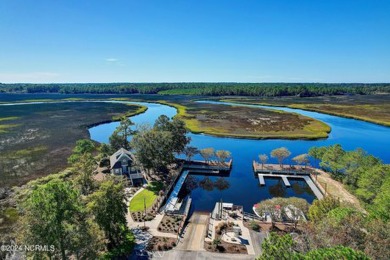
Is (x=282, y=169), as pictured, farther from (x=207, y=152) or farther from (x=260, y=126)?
(x=260, y=126)

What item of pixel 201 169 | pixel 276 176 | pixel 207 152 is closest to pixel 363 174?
pixel 276 176

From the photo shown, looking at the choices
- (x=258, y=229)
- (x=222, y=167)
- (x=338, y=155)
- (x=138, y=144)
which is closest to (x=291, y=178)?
(x=338, y=155)

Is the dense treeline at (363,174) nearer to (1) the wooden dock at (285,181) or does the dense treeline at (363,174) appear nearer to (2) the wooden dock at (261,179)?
(1) the wooden dock at (285,181)

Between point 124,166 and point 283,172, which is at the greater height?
point 124,166

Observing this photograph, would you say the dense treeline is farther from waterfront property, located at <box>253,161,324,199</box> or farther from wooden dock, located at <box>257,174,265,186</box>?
wooden dock, located at <box>257,174,265,186</box>

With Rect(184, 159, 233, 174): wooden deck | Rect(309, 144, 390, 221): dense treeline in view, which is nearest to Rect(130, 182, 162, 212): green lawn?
Rect(184, 159, 233, 174): wooden deck

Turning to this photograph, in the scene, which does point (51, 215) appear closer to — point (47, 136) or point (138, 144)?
point (138, 144)
